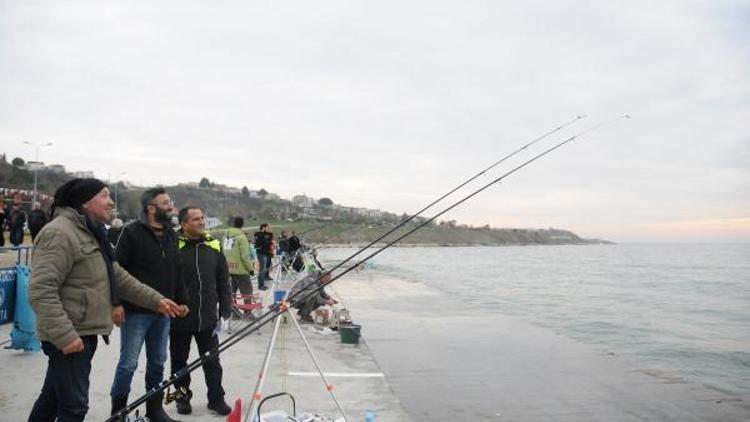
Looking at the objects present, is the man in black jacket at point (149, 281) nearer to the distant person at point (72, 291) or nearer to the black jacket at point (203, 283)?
the black jacket at point (203, 283)

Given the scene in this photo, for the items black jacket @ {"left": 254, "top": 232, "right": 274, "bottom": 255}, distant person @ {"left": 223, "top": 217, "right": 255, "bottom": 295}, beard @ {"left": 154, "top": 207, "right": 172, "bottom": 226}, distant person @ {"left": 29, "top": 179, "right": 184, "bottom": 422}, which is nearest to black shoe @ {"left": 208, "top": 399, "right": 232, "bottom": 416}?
distant person @ {"left": 29, "top": 179, "right": 184, "bottom": 422}

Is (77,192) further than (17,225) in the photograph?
No

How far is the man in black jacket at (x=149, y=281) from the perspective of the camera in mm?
3861

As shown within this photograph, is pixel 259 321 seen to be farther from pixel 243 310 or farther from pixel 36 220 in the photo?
pixel 36 220

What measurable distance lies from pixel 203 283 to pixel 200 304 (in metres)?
0.18

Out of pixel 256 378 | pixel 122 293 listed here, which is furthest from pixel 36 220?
pixel 122 293

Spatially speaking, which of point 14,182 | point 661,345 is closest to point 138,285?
point 661,345

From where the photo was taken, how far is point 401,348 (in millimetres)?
8430

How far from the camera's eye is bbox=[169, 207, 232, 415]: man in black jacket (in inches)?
176

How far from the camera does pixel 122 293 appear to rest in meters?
3.65

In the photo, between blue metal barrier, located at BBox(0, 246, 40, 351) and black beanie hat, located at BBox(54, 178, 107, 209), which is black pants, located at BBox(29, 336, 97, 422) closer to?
black beanie hat, located at BBox(54, 178, 107, 209)

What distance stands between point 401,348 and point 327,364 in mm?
2145

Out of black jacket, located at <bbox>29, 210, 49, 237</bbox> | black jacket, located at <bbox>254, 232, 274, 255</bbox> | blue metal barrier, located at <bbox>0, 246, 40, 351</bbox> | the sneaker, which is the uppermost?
black jacket, located at <bbox>29, 210, 49, 237</bbox>

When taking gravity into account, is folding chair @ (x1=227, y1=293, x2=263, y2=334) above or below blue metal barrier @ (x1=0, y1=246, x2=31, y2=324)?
below
